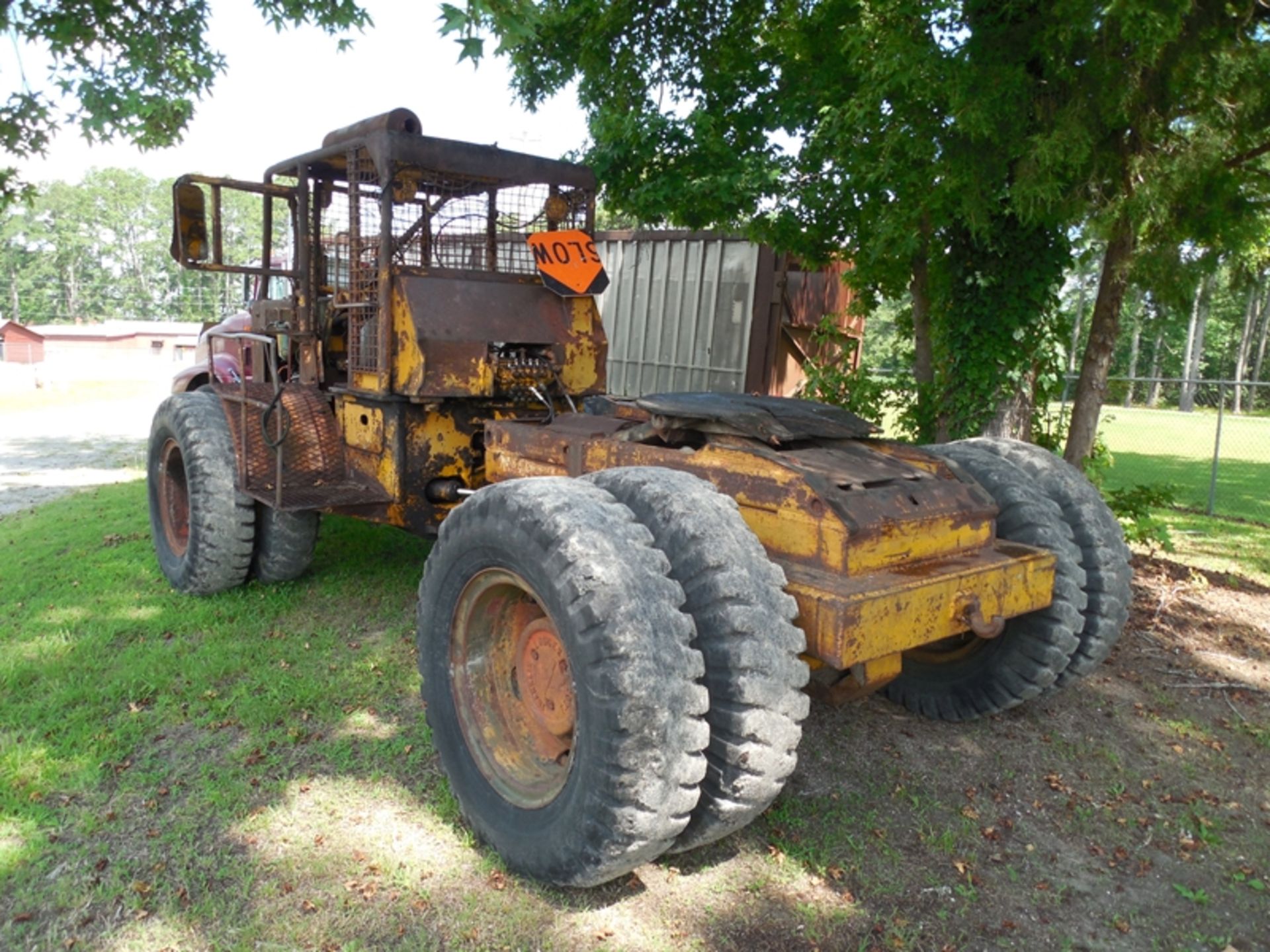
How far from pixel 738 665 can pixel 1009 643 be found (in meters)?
1.74

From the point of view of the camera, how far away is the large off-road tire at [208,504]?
535cm

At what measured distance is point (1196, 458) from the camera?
54.5ft

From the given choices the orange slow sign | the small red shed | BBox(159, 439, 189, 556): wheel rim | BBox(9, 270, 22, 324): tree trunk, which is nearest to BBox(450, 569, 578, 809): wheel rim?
the orange slow sign

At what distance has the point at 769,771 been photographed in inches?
107

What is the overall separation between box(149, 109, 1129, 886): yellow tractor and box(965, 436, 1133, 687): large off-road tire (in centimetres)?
1

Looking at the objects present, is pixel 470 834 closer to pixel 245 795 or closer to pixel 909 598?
pixel 245 795

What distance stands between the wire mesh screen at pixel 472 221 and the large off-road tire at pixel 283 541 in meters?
1.70

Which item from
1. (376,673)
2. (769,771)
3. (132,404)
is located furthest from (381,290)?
(132,404)

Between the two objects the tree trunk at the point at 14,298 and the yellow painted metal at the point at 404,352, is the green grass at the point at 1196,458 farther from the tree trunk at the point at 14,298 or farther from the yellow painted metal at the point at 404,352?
the tree trunk at the point at 14,298

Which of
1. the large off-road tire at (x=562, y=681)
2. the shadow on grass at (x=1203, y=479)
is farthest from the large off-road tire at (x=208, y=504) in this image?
the shadow on grass at (x=1203, y=479)

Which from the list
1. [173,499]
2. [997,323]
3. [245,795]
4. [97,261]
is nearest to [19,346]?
[97,261]

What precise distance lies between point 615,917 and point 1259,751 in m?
3.14

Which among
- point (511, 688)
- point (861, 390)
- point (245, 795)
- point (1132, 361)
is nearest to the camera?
point (511, 688)

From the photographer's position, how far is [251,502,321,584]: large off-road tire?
550 cm
